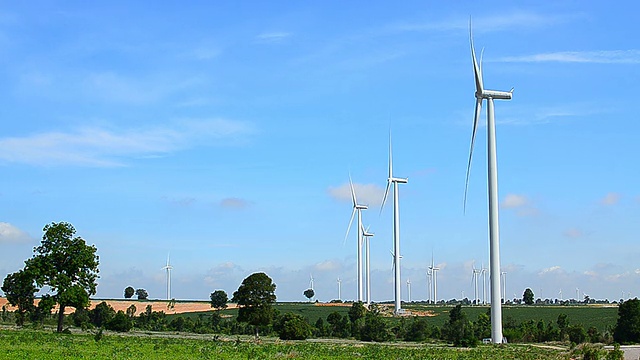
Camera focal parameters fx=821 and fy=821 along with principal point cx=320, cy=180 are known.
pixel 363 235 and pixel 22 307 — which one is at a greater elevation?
pixel 363 235

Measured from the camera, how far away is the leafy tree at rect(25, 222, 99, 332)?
→ 77.0 meters

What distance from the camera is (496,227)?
68.1 meters

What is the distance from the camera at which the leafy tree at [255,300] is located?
262ft

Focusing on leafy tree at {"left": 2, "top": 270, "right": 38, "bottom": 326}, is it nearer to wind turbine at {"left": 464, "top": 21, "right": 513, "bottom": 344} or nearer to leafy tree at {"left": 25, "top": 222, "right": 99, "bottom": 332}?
leafy tree at {"left": 25, "top": 222, "right": 99, "bottom": 332}

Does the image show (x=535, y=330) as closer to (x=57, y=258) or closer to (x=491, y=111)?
(x=491, y=111)

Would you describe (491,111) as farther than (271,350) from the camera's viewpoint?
Yes

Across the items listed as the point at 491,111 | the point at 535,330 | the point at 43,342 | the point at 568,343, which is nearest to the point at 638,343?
the point at 568,343

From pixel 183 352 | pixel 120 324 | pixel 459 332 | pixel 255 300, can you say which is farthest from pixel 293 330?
pixel 183 352

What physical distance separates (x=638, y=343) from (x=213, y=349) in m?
39.2

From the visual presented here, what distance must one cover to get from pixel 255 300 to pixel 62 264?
61.4 feet

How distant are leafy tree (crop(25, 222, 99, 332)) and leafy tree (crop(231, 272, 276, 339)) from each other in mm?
14629

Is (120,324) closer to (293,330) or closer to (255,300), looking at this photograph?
(255,300)

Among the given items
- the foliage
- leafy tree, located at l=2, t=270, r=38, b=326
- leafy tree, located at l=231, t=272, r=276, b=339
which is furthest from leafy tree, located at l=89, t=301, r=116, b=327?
leafy tree, located at l=231, t=272, r=276, b=339

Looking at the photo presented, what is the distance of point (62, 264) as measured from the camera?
257 ft
